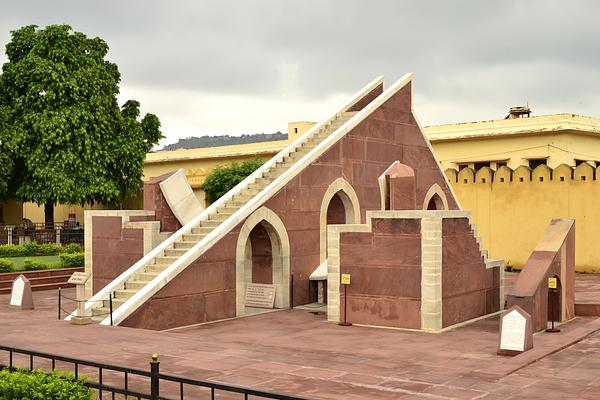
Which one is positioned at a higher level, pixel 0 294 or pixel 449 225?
pixel 449 225

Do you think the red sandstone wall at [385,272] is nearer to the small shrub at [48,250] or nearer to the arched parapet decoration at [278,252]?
the arched parapet decoration at [278,252]

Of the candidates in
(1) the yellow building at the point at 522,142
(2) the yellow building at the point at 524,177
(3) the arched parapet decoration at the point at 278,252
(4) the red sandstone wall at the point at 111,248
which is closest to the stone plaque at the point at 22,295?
(4) the red sandstone wall at the point at 111,248

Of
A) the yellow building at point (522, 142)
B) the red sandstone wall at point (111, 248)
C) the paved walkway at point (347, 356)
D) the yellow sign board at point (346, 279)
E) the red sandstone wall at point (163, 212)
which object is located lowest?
the paved walkway at point (347, 356)

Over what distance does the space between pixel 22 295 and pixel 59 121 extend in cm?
1794

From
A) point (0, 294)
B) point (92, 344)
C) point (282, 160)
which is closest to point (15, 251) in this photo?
point (0, 294)

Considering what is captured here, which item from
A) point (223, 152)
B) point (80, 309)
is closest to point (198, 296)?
point (80, 309)

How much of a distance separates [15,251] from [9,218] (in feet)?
67.7

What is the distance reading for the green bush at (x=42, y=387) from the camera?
29.3ft

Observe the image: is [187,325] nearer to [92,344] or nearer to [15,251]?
[92,344]

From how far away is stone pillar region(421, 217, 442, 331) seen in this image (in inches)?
659

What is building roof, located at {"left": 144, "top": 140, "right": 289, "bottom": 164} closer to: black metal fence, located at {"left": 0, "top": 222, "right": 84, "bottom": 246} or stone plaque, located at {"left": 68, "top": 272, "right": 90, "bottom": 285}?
black metal fence, located at {"left": 0, "top": 222, "right": 84, "bottom": 246}

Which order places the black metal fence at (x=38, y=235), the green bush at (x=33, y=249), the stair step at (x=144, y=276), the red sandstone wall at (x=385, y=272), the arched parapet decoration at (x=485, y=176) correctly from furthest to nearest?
1. the black metal fence at (x=38, y=235)
2. the arched parapet decoration at (x=485, y=176)
3. the green bush at (x=33, y=249)
4. the stair step at (x=144, y=276)
5. the red sandstone wall at (x=385, y=272)

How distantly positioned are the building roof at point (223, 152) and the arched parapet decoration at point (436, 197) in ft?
61.6

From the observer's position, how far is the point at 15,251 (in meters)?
30.8
